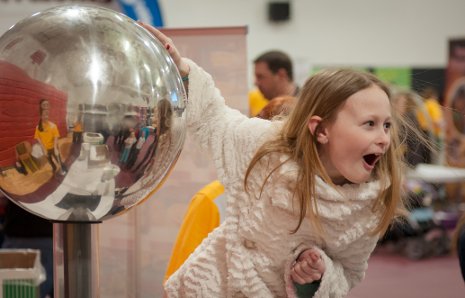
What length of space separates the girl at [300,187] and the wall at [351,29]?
25.0ft

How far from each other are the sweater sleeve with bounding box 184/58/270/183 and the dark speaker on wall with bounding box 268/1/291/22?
778 cm

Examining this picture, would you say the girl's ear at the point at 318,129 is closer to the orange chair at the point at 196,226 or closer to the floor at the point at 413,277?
the orange chair at the point at 196,226

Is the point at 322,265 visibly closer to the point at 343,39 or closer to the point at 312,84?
the point at 312,84

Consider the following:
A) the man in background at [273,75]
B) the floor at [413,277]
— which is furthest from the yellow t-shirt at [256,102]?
the floor at [413,277]

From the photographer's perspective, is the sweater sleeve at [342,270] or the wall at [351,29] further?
the wall at [351,29]

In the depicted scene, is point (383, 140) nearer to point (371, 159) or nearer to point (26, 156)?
point (371, 159)

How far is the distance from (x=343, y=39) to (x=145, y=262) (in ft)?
23.4

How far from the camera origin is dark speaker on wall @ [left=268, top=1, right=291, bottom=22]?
9.09m

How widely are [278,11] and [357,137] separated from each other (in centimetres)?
798

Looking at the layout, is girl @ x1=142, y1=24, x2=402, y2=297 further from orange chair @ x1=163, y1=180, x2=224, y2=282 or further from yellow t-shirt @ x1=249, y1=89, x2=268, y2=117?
yellow t-shirt @ x1=249, y1=89, x2=268, y2=117

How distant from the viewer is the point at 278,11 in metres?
9.13

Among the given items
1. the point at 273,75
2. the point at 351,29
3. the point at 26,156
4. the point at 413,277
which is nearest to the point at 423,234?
the point at 413,277

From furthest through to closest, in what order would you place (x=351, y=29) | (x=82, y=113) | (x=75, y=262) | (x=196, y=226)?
(x=351, y=29)
(x=196, y=226)
(x=75, y=262)
(x=82, y=113)

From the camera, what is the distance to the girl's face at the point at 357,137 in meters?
1.33
